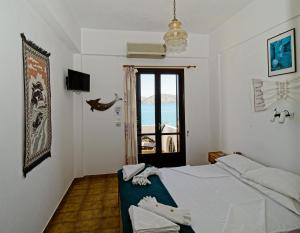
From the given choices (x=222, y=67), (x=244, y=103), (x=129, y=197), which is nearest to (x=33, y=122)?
(x=129, y=197)

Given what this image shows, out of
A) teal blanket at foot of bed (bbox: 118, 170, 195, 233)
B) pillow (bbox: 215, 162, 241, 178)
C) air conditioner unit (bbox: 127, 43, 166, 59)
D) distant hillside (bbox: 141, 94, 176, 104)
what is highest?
air conditioner unit (bbox: 127, 43, 166, 59)

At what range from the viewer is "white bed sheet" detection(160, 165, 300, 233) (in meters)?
1.57

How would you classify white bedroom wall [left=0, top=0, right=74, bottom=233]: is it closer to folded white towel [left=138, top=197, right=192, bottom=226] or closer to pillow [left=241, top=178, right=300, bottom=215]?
Result: folded white towel [left=138, top=197, right=192, bottom=226]

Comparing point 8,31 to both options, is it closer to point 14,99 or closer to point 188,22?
point 14,99

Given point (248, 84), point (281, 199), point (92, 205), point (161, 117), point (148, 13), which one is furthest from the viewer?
point (161, 117)

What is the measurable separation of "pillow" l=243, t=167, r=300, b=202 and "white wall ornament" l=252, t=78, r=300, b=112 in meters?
0.85

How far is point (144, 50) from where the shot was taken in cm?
392

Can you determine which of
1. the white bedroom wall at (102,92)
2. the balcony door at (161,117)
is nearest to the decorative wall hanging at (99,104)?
the white bedroom wall at (102,92)

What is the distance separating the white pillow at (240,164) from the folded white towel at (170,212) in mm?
1229

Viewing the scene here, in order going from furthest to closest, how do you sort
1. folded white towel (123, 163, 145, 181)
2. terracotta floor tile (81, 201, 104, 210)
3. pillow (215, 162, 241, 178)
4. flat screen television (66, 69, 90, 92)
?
1. flat screen television (66, 69, 90, 92)
2. terracotta floor tile (81, 201, 104, 210)
3. pillow (215, 162, 241, 178)
4. folded white towel (123, 163, 145, 181)

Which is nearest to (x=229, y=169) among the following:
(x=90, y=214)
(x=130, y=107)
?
(x=90, y=214)

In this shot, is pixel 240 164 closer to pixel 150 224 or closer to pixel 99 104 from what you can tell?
pixel 150 224

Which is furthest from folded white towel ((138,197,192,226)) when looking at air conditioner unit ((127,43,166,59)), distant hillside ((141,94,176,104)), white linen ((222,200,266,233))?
air conditioner unit ((127,43,166,59))

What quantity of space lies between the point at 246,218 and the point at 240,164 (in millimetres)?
1102
